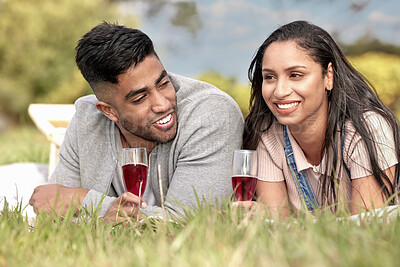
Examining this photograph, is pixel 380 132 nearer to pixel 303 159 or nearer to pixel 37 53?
pixel 303 159

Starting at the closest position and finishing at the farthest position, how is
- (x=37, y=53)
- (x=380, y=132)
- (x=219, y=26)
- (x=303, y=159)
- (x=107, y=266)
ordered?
(x=107, y=266)
(x=380, y=132)
(x=303, y=159)
(x=219, y=26)
(x=37, y=53)

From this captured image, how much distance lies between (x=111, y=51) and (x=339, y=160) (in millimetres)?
1474

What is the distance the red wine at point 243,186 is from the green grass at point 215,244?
28cm

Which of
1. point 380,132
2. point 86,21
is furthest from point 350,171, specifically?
point 86,21

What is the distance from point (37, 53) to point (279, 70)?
1310 cm

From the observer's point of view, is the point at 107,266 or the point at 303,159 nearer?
the point at 107,266

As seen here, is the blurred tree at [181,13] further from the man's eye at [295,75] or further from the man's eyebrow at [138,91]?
the man's eye at [295,75]

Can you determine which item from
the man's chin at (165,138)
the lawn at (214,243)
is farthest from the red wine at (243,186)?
the man's chin at (165,138)

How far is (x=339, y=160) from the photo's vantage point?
267 cm

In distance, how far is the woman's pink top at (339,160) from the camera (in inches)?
100

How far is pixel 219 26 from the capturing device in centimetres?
1266

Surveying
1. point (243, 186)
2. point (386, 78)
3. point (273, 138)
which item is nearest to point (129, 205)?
point (243, 186)

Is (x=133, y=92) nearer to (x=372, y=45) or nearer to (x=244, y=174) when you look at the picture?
(x=244, y=174)

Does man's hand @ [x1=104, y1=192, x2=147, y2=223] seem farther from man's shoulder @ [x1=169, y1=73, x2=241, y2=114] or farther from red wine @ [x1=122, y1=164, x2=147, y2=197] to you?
man's shoulder @ [x1=169, y1=73, x2=241, y2=114]
